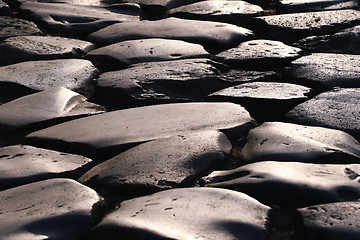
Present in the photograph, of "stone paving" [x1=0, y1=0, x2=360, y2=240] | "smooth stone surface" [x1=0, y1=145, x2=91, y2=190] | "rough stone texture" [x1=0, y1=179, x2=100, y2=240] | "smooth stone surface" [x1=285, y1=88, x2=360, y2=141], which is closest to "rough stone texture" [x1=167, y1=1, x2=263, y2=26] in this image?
"stone paving" [x1=0, y1=0, x2=360, y2=240]

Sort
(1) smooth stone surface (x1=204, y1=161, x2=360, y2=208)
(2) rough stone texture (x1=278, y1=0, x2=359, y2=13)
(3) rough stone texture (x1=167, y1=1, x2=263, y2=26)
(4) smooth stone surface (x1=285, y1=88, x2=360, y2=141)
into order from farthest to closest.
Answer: (2) rough stone texture (x1=278, y1=0, x2=359, y2=13) → (3) rough stone texture (x1=167, y1=1, x2=263, y2=26) → (4) smooth stone surface (x1=285, y1=88, x2=360, y2=141) → (1) smooth stone surface (x1=204, y1=161, x2=360, y2=208)

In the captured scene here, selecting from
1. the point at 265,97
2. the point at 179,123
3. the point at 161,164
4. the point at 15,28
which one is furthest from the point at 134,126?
the point at 15,28

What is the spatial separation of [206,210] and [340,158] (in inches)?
18.3

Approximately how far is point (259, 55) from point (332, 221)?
1150mm

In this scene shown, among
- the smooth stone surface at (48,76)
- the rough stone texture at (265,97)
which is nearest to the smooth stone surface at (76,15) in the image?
the smooth stone surface at (48,76)

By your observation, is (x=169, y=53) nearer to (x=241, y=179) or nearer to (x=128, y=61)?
(x=128, y=61)

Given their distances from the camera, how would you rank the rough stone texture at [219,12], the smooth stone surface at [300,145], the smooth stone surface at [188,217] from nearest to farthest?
the smooth stone surface at [188,217]
the smooth stone surface at [300,145]
the rough stone texture at [219,12]

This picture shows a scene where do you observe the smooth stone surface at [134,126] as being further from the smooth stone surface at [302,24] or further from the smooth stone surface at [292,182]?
the smooth stone surface at [302,24]

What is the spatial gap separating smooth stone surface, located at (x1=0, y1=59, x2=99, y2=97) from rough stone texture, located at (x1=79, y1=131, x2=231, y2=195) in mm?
565

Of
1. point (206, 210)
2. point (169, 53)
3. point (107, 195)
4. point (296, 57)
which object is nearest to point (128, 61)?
point (169, 53)

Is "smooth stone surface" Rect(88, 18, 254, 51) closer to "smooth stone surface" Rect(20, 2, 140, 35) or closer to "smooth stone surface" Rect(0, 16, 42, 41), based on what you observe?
"smooth stone surface" Rect(20, 2, 140, 35)

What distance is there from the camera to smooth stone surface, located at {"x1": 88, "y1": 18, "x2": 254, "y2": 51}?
2471mm

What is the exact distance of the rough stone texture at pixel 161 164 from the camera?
56.3 inches

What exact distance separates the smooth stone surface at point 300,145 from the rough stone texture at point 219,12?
1.21 metres
